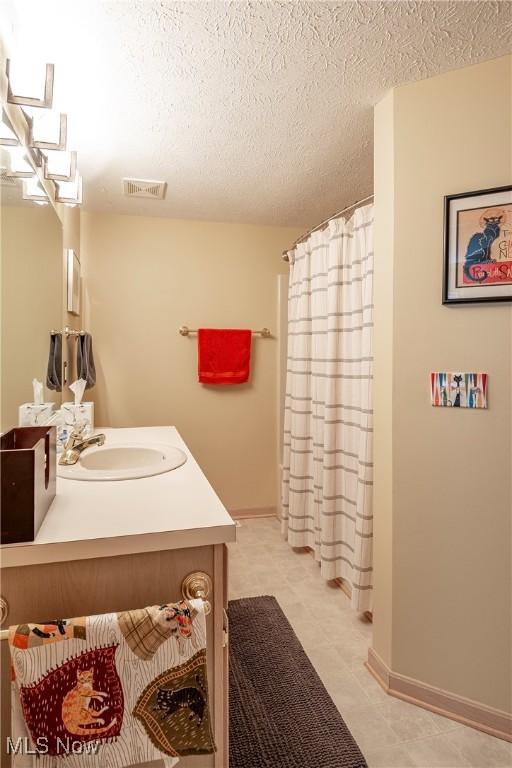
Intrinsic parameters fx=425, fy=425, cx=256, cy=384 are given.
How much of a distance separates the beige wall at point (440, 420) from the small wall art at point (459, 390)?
0.08 feet

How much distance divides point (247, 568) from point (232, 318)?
1734 mm

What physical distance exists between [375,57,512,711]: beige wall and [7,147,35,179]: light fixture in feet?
4.12

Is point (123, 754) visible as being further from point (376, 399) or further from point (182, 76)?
point (182, 76)

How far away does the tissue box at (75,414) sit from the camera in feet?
6.17

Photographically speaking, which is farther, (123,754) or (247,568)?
(247,568)

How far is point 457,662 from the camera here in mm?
1494

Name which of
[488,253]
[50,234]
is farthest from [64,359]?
[488,253]

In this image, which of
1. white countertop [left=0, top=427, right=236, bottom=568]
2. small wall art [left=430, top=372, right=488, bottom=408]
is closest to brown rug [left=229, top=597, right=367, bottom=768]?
white countertop [left=0, top=427, right=236, bottom=568]

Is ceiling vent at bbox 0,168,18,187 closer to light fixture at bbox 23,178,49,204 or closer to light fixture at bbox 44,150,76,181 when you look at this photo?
light fixture at bbox 23,178,49,204

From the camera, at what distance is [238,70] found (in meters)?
1.48

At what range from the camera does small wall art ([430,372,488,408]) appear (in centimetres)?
144

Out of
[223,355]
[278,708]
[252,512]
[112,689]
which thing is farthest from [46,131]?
[252,512]

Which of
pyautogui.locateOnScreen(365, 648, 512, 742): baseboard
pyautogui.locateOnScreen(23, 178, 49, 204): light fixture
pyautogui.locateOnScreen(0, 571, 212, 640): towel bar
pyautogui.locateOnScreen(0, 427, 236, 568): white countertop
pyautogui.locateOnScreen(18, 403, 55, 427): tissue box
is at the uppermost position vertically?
pyautogui.locateOnScreen(23, 178, 49, 204): light fixture

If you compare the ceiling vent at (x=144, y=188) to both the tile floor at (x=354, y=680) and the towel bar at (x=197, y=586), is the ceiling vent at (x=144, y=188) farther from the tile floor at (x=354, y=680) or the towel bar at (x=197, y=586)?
the tile floor at (x=354, y=680)
